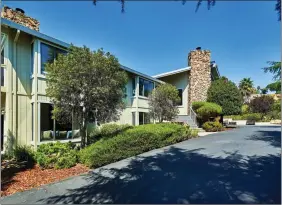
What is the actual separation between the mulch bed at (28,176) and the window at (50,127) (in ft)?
7.73

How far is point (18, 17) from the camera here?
13.0 metres

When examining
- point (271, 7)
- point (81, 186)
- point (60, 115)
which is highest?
point (271, 7)

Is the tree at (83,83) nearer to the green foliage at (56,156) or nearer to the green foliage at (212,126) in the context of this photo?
the green foliage at (56,156)

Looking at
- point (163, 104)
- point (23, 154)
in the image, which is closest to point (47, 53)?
point (23, 154)

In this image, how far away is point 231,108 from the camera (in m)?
24.1

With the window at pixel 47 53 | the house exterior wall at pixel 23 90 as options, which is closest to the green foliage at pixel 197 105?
the window at pixel 47 53

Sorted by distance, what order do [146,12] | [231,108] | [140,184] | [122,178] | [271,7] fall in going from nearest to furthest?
1. [271,7]
2. [146,12]
3. [140,184]
4. [122,178]
5. [231,108]

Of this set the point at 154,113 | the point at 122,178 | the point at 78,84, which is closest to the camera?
the point at 122,178

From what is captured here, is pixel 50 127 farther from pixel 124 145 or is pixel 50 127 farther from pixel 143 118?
pixel 143 118

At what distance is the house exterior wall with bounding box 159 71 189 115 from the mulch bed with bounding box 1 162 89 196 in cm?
1949

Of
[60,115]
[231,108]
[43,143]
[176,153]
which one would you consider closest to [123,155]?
[176,153]

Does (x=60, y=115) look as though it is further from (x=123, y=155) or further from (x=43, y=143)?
(x=123, y=155)

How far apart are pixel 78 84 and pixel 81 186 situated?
4603 millimetres

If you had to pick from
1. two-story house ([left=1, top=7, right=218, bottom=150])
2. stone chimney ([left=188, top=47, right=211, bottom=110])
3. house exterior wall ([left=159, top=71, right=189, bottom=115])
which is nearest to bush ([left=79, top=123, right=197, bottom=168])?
two-story house ([left=1, top=7, right=218, bottom=150])
